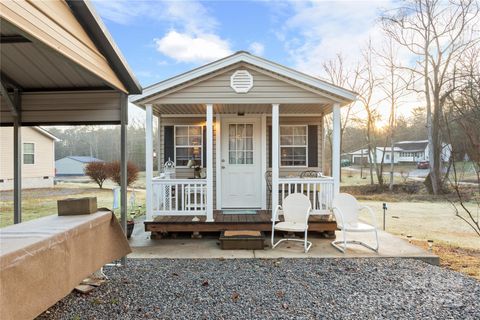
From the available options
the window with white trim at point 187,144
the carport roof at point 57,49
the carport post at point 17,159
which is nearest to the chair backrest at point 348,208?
the window with white trim at point 187,144

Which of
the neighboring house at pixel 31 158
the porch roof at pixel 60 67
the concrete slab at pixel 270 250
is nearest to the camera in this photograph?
the porch roof at pixel 60 67

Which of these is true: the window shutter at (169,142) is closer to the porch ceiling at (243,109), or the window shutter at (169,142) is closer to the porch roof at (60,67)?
the porch ceiling at (243,109)

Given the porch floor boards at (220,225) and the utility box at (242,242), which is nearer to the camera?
the utility box at (242,242)

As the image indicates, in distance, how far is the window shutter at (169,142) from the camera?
6.92m

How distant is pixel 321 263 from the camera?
4176mm

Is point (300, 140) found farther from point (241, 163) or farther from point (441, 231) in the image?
point (441, 231)

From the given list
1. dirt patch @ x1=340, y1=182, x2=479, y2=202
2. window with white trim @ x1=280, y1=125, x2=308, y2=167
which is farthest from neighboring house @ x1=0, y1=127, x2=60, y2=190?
dirt patch @ x1=340, y1=182, x2=479, y2=202

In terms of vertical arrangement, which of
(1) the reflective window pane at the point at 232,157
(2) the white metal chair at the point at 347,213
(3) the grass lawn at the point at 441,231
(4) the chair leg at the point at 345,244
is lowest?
(3) the grass lawn at the point at 441,231

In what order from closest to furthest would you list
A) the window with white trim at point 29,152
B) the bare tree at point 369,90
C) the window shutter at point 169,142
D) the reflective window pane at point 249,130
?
the reflective window pane at point 249,130 < the window shutter at point 169,142 < the window with white trim at point 29,152 < the bare tree at point 369,90

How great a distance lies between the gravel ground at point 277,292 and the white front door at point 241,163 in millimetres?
2491

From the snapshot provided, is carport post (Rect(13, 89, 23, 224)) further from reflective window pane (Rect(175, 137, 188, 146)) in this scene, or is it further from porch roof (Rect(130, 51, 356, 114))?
reflective window pane (Rect(175, 137, 188, 146))

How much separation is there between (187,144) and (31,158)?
1347 cm

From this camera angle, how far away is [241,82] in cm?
538

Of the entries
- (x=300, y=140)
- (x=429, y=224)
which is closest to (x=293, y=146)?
(x=300, y=140)
